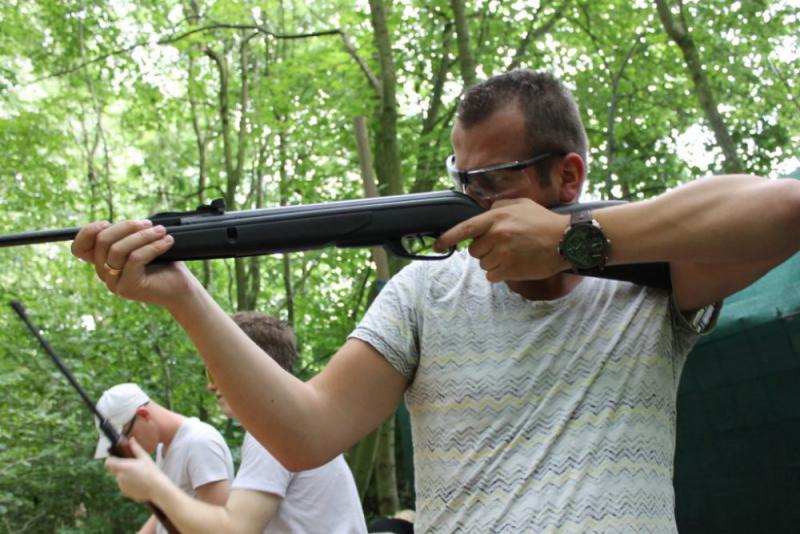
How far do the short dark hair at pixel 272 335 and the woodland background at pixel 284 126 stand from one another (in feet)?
9.95

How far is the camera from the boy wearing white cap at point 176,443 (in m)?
3.41

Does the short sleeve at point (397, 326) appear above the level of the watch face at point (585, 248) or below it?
below

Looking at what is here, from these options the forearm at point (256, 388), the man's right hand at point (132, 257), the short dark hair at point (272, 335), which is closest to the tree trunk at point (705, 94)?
the short dark hair at point (272, 335)

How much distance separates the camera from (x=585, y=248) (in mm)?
1772

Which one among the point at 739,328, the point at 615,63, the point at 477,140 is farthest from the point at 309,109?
the point at 477,140

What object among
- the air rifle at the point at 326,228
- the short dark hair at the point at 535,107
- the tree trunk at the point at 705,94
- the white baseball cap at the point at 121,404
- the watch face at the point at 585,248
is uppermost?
the tree trunk at the point at 705,94

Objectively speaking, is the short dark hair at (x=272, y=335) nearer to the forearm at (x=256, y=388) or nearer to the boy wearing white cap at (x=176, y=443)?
the boy wearing white cap at (x=176, y=443)

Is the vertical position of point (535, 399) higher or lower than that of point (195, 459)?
higher

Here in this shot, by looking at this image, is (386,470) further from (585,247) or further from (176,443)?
(585,247)

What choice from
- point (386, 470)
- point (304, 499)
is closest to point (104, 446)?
point (304, 499)

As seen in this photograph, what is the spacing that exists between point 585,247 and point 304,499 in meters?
1.64

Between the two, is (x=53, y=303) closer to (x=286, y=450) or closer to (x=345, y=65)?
(x=345, y=65)

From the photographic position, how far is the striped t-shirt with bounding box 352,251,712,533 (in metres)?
1.68

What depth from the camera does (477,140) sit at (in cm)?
200
